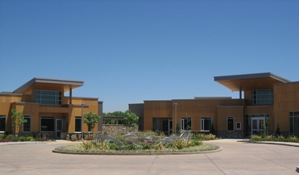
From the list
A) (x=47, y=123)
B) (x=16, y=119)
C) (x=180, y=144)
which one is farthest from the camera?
(x=47, y=123)

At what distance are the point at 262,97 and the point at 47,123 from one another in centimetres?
2572

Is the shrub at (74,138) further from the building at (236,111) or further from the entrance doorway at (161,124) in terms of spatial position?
the entrance doorway at (161,124)

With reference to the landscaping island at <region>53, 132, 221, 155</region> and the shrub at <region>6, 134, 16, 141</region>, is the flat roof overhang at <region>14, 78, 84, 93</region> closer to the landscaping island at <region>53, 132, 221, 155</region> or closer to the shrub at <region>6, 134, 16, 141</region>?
the shrub at <region>6, 134, 16, 141</region>

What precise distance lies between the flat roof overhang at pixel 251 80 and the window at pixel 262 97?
2.13 feet

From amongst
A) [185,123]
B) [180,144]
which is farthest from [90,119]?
[180,144]

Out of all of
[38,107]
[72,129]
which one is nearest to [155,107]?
[72,129]

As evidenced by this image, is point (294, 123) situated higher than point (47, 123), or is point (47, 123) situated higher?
point (294, 123)

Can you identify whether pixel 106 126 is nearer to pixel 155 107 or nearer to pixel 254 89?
pixel 155 107

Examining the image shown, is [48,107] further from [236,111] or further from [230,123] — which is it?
[236,111]

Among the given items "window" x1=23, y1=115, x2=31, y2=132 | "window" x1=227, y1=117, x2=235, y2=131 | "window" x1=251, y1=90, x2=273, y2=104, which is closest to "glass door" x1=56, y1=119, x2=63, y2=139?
Answer: "window" x1=23, y1=115, x2=31, y2=132

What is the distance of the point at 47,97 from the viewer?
160 feet

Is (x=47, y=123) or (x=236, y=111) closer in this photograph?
(x=47, y=123)

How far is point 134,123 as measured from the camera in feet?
191

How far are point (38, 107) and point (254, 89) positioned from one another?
26.1m
